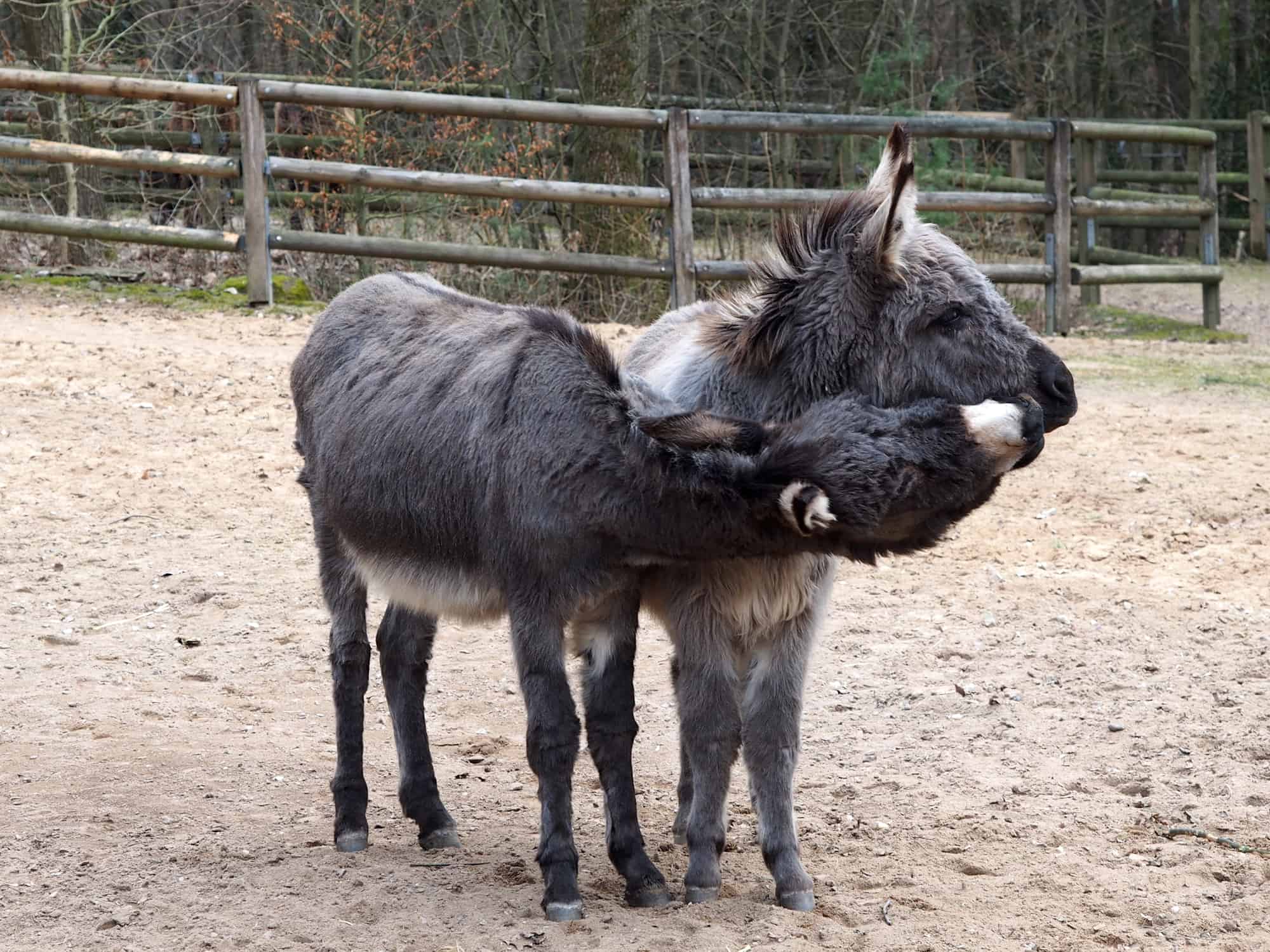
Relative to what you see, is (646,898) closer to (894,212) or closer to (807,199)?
(894,212)

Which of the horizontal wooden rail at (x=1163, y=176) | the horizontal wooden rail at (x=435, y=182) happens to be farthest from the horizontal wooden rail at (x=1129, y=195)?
the horizontal wooden rail at (x=435, y=182)

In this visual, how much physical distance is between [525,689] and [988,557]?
370 cm

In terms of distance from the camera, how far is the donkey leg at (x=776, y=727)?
372 cm

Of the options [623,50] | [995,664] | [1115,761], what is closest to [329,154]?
[623,50]

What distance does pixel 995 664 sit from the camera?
5.41 m

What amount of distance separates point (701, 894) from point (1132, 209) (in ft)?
34.4

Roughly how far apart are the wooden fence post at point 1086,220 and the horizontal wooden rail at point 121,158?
7795mm

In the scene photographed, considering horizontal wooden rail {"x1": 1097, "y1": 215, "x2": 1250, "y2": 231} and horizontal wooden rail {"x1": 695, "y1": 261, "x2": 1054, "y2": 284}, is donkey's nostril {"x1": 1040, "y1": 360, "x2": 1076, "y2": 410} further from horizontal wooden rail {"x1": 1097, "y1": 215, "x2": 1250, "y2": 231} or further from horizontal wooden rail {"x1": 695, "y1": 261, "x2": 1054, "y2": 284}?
horizontal wooden rail {"x1": 1097, "y1": 215, "x2": 1250, "y2": 231}

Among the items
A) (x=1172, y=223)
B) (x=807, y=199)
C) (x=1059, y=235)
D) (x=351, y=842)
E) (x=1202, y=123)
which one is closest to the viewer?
(x=351, y=842)

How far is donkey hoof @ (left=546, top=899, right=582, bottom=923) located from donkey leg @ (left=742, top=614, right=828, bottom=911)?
1.87 feet

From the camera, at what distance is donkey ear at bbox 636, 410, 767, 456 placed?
321cm

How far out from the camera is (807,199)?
35.0ft

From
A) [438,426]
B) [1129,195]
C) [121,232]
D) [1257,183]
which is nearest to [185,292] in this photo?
[121,232]

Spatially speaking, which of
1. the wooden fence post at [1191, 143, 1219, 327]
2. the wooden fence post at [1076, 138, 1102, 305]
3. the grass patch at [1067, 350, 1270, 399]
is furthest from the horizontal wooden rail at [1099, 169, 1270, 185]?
the grass patch at [1067, 350, 1270, 399]
